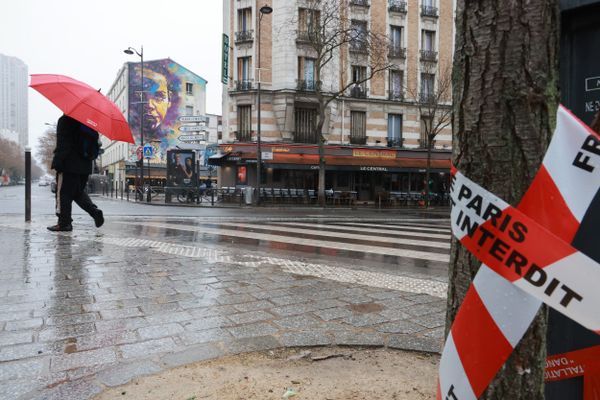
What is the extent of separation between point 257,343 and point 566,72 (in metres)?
2.34

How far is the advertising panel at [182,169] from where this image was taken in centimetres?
2505

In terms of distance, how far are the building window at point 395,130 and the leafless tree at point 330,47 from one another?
342cm

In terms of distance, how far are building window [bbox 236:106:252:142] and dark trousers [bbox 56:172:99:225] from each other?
810 inches

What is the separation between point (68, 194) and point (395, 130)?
26822 millimetres

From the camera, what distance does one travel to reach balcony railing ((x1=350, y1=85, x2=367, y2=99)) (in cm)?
2956

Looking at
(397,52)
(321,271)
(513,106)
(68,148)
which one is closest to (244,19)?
(397,52)

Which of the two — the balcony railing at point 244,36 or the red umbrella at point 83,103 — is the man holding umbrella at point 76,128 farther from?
the balcony railing at point 244,36

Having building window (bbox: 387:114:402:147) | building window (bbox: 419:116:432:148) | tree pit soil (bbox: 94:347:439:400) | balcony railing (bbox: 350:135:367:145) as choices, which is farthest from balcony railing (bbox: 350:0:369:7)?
tree pit soil (bbox: 94:347:439:400)

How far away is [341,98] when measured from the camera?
2920cm

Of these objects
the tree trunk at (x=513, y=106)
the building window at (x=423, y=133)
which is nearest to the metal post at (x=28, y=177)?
the tree trunk at (x=513, y=106)

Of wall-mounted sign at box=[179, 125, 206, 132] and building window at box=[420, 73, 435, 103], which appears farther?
building window at box=[420, 73, 435, 103]

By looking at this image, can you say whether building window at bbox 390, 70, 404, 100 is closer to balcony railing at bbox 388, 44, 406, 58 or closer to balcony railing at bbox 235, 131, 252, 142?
balcony railing at bbox 388, 44, 406, 58

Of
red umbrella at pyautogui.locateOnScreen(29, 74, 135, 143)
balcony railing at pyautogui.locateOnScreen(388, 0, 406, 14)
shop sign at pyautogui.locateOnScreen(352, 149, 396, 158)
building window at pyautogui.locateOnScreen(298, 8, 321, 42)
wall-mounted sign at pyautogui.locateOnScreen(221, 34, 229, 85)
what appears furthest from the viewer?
balcony railing at pyautogui.locateOnScreen(388, 0, 406, 14)

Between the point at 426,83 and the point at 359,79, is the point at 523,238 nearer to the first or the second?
the point at 359,79
